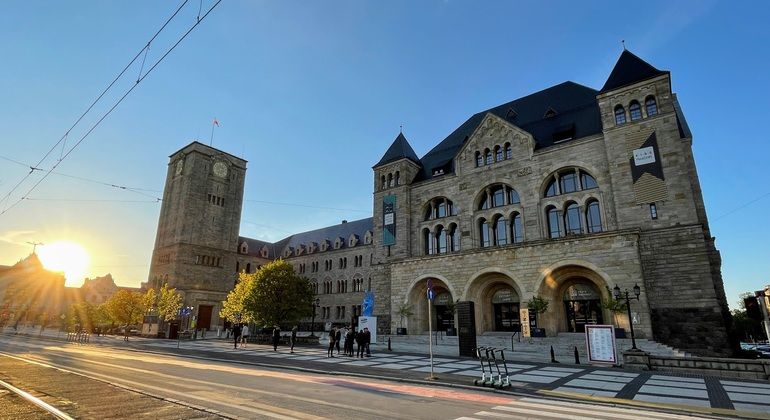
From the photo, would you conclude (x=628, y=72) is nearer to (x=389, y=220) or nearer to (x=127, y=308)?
(x=389, y=220)

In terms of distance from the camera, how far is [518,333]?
29.4 metres

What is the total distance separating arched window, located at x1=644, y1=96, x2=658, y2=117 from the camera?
2853 centimetres

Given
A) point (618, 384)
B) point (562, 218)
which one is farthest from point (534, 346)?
point (618, 384)

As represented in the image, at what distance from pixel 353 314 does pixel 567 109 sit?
4088 cm

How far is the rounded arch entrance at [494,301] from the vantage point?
32.5m

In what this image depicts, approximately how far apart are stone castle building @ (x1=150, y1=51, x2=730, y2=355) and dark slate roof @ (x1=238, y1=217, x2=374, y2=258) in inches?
887

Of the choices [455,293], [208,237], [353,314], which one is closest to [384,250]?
[455,293]

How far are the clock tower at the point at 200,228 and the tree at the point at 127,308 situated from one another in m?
6.23

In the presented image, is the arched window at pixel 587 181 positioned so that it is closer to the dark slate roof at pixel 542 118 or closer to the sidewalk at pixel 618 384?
the dark slate roof at pixel 542 118

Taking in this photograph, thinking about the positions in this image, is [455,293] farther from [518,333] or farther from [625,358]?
[625,358]

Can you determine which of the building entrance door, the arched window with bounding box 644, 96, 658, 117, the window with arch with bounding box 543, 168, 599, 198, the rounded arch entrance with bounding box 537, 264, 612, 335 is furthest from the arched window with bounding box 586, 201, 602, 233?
the building entrance door

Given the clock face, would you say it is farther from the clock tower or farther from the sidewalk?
the sidewalk

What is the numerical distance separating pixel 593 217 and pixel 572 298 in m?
6.66

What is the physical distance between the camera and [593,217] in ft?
101
